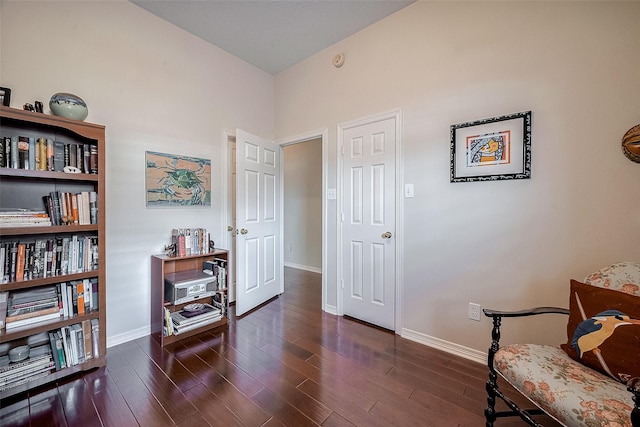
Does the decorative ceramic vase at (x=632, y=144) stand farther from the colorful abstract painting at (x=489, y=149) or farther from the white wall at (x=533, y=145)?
the colorful abstract painting at (x=489, y=149)

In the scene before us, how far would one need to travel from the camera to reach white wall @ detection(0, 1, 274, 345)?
183 centimetres

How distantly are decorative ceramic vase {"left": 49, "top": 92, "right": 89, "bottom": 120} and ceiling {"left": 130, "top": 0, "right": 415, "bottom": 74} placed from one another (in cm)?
117

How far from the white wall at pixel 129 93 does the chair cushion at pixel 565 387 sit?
2750 mm

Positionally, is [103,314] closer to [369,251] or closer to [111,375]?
[111,375]

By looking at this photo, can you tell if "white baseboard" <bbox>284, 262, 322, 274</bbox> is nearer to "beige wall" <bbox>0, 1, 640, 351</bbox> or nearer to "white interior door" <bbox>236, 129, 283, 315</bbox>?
"white interior door" <bbox>236, 129, 283, 315</bbox>

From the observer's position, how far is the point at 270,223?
3.21 meters

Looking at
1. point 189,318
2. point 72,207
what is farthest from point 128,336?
point 72,207

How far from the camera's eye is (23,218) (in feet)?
5.22

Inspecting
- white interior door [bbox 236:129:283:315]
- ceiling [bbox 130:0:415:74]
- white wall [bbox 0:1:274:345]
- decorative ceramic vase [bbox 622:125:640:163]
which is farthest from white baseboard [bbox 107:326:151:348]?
decorative ceramic vase [bbox 622:125:640:163]

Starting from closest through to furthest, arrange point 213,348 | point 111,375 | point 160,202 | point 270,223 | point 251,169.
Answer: point 111,375 < point 213,348 < point 160,202 < point 251,169 < point 270,223

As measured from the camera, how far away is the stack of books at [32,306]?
156cm

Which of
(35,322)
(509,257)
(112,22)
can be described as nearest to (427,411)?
(509,257)

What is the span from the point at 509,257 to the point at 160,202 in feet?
9.89

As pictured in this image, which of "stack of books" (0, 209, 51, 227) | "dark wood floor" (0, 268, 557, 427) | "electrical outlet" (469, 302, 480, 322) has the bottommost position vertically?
"dark wood floor" (0, 268, 557, 427)
